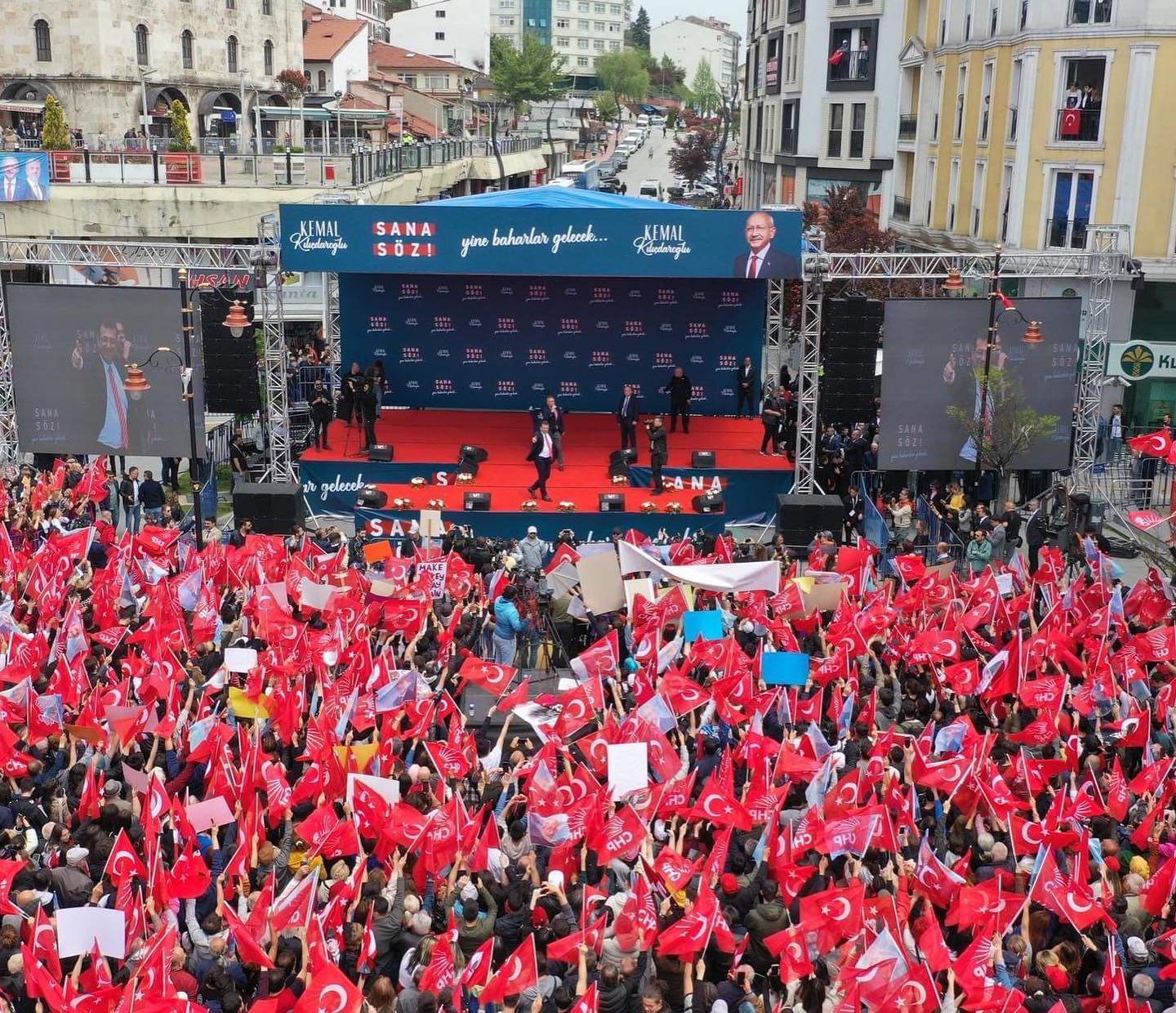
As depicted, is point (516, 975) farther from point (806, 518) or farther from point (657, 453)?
point (657, 453)

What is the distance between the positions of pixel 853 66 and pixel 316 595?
141 feet

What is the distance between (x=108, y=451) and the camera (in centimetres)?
2319

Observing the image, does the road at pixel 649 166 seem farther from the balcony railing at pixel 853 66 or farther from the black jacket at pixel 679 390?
the black jacket at pixel 679 390

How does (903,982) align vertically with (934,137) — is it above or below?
below

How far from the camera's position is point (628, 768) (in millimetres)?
11219

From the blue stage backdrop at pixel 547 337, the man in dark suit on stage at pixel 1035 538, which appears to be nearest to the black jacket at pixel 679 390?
the blue stage backdrop at pixel 547 337

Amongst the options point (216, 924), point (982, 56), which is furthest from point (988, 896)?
point (982, 56)

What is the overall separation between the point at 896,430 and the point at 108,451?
13.4m

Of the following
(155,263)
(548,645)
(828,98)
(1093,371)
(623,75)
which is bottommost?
(548,645)

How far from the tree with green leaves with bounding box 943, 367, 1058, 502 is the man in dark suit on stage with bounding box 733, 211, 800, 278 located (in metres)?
3.27

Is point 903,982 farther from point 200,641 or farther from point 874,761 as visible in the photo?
point 200,641

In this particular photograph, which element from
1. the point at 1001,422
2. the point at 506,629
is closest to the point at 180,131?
the point at 1001,422

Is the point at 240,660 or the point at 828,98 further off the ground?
the point at 828,98

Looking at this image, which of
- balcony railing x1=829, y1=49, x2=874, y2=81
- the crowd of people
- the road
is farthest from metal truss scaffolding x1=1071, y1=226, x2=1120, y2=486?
the road
